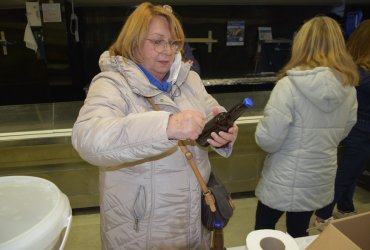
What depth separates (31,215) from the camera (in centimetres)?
58

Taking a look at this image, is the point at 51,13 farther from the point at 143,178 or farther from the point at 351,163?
the point at 351,163

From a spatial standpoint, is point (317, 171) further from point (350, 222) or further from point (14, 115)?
point (14, 115)

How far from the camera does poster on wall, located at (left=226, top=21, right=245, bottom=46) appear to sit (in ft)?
9.09

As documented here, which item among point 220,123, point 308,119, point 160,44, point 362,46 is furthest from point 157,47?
point 362,46

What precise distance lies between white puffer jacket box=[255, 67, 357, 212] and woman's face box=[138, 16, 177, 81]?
611 millimetres

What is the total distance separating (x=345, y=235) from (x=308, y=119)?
855mm

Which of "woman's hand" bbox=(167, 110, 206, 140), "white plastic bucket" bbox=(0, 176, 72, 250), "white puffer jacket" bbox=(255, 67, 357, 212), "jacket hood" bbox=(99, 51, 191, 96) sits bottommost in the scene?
"white puffer jacket" bbox=(255, 67, 357, 212)

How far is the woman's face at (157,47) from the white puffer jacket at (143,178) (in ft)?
0.22

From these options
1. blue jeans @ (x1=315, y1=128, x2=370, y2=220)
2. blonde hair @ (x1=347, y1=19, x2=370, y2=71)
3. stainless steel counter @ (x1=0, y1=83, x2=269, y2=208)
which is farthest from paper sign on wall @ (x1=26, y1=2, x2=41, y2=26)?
blue jeans @ (x1=315, y1=128, x2=370, y2=220)

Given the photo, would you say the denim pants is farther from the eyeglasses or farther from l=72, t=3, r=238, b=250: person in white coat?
the eyeglasses

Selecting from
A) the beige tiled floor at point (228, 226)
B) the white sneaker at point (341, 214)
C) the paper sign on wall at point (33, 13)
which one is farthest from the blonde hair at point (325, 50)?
the paper sign on wall at point (33, 13)

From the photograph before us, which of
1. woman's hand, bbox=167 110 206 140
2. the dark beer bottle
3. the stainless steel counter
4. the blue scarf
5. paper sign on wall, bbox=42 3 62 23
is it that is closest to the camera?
woman's hand, bbox=167 110 206 140

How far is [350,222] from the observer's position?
664 millimetres

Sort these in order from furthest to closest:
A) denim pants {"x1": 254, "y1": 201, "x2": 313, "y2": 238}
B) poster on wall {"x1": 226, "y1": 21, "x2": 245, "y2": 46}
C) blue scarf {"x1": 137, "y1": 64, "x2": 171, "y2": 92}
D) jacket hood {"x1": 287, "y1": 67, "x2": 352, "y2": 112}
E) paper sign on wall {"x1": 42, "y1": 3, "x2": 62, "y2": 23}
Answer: poster on wall {"x1": 226, "y1": 21, "x2": 245, "y2": 46} → paper sign on wall {"x1": 42, "y1": 3, "x2": 62, "y2": 23} → denim pants {"x1": 254, "y1": 201, "x2": 313, "y2": 238} → jacket hood {"x1": 287, "y1": 67, "x2": 352, "y2": 112} → blue scarf {"x1": 137, "y1": 64, "x2": 171, "y2": 92}
